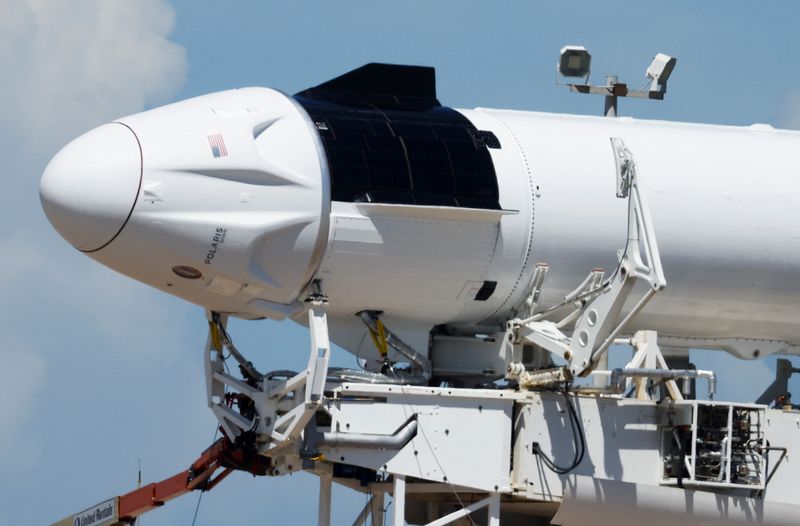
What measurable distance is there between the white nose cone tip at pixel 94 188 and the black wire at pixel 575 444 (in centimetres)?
624

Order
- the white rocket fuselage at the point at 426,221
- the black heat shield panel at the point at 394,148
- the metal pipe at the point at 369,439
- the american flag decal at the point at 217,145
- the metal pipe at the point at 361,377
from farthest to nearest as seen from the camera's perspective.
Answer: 1. the metal pipe at the point at 361,377
2. the black heat shield panel at the point at 394,148
3. the metal pipe at the point at 369,439
4. the american flag decal at the point at 217,145
5. the white rocket fuselage at the point at 426,221

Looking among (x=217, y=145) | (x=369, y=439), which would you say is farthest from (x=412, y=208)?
(x=369, y=439)

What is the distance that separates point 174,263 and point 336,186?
91.7 inches

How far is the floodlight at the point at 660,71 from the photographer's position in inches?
1391

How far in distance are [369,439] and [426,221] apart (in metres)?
2.95

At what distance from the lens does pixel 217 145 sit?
100ft

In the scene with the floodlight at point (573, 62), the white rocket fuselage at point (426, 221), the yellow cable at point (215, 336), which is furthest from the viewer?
the floodlight at point (573, 62)

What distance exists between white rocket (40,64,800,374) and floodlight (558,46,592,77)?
Answer: 79.8 inches

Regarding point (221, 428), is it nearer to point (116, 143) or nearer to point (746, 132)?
point (116, 143)

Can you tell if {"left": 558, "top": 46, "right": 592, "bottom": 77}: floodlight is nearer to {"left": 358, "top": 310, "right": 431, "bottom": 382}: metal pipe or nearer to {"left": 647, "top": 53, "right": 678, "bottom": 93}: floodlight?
{"left": 647, "top": 53, "right": 678, "bottom": 93}: floodlight

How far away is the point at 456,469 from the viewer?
30.9 metres

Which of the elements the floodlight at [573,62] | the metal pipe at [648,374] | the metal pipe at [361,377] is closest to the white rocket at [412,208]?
the metal pipe at [361,377]

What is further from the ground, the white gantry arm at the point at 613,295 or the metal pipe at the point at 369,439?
the white gantry arm at the point at 613,295

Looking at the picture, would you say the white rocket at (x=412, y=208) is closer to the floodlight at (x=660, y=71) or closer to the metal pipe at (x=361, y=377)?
the metal pipe at (x=361, y=377)
